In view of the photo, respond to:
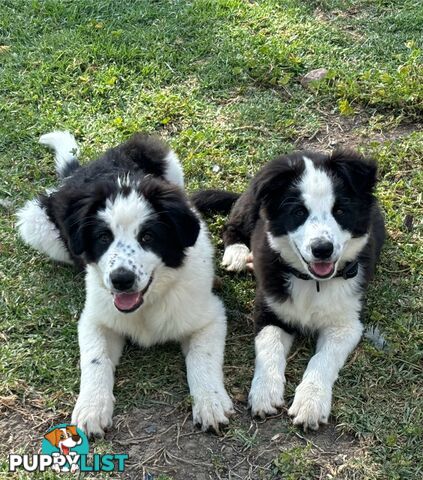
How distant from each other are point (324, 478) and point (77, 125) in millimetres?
3686

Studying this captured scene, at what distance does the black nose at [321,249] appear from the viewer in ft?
11.9

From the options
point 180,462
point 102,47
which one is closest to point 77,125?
point 102,47

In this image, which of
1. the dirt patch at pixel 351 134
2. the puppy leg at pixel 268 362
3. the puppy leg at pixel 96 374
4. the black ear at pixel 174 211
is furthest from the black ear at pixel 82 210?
the dirt patch at pixel 351 134

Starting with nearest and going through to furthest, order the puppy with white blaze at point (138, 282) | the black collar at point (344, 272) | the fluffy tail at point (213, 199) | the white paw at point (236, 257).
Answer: the puppy with white blaze at point (138, 282) < the black collar at point (344, 272) < the white paw at point (236, 257) < the fluffy tail at point (213, 199)

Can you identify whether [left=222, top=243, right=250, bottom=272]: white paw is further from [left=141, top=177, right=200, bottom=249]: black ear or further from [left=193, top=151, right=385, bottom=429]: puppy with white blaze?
[left=141, top=177, right=200, bottom=249]: black ear

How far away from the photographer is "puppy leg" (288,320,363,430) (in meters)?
3.58

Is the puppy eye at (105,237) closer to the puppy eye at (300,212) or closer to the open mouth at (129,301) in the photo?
A: the open mouth at (129,301)

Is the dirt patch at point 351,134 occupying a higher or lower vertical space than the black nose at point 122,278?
lower

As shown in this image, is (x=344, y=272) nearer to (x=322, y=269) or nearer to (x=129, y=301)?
(x=322, y=269)

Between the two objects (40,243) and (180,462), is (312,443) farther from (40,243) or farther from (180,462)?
(40,243)

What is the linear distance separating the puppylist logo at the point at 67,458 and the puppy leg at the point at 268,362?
0.73 metres

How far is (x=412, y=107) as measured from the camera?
5.74m

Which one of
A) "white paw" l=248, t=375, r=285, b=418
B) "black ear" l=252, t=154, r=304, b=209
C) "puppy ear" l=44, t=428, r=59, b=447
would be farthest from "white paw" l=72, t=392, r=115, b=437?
"black ear" l=252, t=154, r=304, b=209

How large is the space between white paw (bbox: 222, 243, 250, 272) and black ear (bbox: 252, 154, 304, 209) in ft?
2.34
